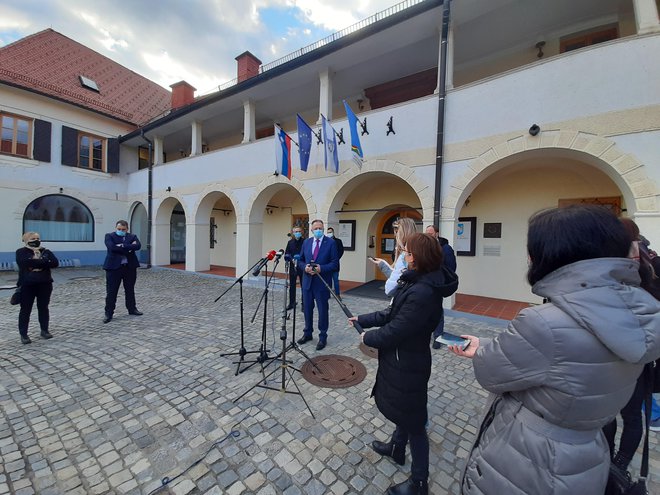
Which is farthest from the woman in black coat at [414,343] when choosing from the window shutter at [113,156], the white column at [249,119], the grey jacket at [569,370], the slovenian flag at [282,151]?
the window shutter at [113,156]

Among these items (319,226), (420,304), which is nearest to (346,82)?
(319,226)

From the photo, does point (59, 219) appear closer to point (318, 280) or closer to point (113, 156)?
point (113, 156)

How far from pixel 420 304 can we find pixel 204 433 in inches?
87.5

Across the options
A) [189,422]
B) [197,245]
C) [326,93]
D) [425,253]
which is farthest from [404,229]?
[197,245]

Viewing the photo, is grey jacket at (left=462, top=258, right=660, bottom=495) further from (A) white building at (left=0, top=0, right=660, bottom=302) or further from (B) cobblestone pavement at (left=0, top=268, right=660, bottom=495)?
(A) white building at (left=0, top=0, right=660, bottom=302)

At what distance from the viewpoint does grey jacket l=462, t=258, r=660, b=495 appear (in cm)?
93

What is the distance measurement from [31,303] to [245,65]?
1198cm

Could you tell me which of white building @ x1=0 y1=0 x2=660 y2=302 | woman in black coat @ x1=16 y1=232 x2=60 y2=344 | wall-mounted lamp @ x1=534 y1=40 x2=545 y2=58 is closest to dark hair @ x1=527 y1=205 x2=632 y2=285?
white building @ x1=0 y1=0 x2=660 y2=302

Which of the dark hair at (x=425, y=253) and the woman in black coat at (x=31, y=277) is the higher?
the dark hair at (x=425, y=253)

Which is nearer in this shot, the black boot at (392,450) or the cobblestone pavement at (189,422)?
the cobblestone pavement at (189,422)

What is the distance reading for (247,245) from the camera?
9977 millimetres

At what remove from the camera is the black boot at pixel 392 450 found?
2.14 meters

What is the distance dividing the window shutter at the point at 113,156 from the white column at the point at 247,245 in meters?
8.95

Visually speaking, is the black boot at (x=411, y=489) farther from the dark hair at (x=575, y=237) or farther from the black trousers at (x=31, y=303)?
the black trousers at (x=31, y=303)
